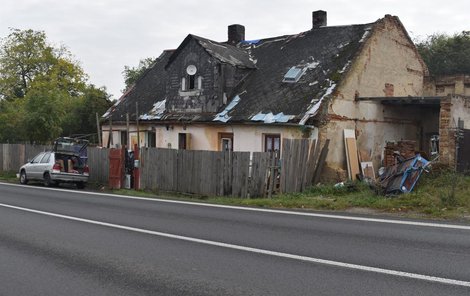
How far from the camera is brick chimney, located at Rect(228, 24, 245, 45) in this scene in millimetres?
27594

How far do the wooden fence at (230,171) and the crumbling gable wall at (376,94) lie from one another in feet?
6.97

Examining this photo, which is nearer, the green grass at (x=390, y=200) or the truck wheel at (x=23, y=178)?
the green grass at (x=390, y=200)

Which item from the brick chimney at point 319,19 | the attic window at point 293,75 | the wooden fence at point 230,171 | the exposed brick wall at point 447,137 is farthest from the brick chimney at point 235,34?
the exposed brick wall at point 447,137

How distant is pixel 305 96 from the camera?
1923 centimetres

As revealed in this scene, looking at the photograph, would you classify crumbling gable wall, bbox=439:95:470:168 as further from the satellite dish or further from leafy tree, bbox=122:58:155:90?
leafy tree, bbox=122:58:155:90

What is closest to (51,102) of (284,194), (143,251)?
(284,194)

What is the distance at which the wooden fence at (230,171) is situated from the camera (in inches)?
616

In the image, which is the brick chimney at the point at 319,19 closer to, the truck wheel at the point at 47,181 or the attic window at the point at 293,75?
the attic window at the point at 293,75

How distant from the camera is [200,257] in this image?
23.1ft

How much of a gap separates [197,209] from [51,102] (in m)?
16.9

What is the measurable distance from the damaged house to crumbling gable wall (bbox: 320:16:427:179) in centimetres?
4

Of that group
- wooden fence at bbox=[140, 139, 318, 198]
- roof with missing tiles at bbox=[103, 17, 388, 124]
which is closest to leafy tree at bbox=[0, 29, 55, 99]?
roof with missing tiles at bbox=[103, 17, 388, 124]

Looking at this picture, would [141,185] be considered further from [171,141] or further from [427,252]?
[427,252]

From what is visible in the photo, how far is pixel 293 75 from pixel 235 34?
309 inches
